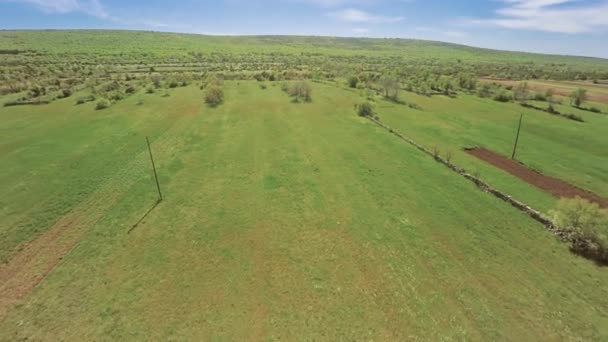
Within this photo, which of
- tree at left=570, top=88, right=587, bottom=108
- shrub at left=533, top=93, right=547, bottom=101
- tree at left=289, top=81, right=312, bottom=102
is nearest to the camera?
tree at left=289, top=81, right=312, bottom=102

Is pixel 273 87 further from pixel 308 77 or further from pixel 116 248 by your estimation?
pixel 116 248

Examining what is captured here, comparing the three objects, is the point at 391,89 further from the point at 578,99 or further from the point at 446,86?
the point at 578,99

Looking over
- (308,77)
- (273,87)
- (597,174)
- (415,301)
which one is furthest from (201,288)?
(308,77)

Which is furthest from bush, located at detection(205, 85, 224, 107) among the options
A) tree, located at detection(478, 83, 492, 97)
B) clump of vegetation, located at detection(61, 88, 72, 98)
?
tree, located at detection(478, 83, 492, 97)

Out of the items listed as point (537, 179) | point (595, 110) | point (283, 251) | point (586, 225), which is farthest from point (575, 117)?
point (283, 251)

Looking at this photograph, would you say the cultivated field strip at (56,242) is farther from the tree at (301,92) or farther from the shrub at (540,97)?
the shrub at (540,97)

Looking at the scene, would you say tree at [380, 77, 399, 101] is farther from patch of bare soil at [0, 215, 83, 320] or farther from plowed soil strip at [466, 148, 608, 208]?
patch of bare soil at [0, 215, 83, 320]
